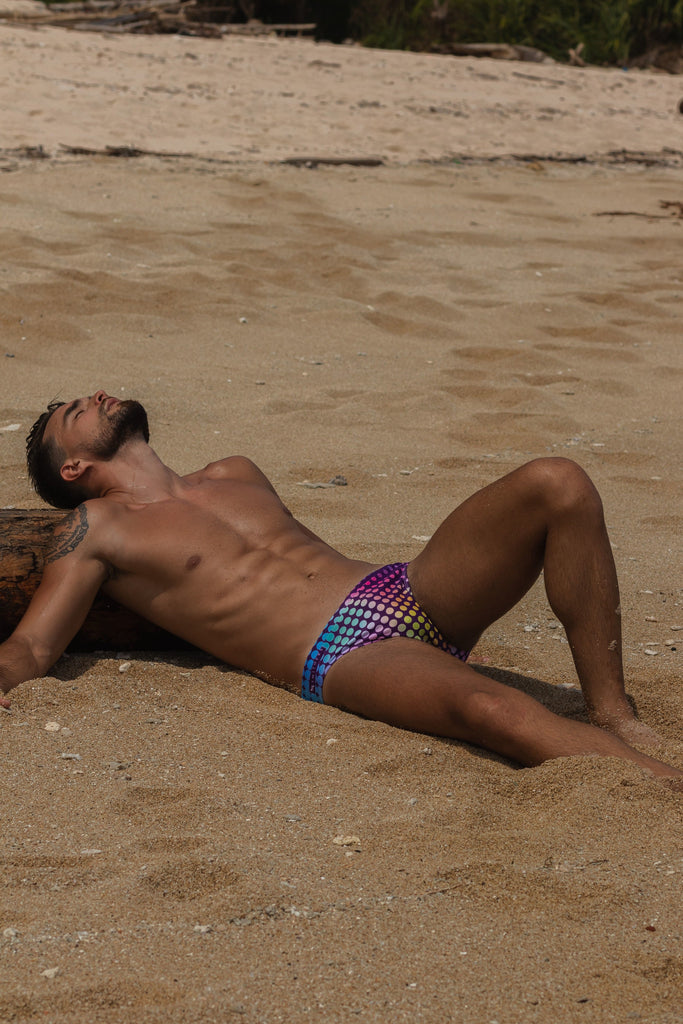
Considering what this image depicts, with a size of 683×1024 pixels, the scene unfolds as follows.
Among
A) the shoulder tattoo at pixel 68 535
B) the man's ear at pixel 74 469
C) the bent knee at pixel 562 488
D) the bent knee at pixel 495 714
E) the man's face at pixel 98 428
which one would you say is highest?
the bent knee at pixel 562 488

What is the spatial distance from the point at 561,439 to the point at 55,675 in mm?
2701

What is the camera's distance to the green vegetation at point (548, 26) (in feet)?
50.3

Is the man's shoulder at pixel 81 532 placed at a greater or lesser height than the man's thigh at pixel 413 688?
greater

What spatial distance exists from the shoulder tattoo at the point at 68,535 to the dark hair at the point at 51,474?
0.30 meters

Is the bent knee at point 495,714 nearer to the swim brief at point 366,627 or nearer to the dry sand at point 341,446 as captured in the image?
the dry sand at point 341,446

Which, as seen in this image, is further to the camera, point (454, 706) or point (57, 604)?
point (57, 604)

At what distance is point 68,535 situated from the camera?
3.20 metres

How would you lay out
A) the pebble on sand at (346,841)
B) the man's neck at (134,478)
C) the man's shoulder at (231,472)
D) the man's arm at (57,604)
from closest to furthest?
the pebble on sand at (346,841), the man's arm at (57,604), the man's neck at (134,478), the man's shoulder at (231,472)

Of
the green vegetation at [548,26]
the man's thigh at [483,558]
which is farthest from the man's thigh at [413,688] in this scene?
the green vegetation at [548,26]

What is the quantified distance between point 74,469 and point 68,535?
1.16 feet

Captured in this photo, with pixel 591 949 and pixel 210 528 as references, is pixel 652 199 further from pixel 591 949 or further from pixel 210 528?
pixel 591 949

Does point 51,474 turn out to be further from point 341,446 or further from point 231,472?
point 341,446

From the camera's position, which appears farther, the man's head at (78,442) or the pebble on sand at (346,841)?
the man's head at (78,442)

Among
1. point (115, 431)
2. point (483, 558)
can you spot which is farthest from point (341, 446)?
point (483, 558)
